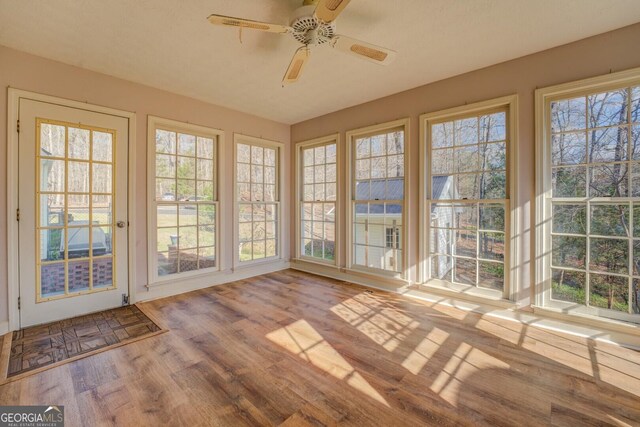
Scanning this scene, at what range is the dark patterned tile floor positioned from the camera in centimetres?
211

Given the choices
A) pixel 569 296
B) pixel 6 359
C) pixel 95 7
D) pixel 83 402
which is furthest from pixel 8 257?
pixel 569 296

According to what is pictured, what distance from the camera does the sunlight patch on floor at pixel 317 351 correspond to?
1829 millimetres

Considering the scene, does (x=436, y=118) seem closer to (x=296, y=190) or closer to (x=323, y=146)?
(x=323, y=146)

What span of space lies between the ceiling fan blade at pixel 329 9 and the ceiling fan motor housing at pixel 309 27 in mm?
106

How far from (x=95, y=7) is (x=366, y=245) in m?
3.75

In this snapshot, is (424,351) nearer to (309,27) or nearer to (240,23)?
(309,27)

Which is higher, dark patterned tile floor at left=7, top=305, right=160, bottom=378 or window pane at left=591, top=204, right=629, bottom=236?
window pane at left=591, top=204, right=629, bottom=236

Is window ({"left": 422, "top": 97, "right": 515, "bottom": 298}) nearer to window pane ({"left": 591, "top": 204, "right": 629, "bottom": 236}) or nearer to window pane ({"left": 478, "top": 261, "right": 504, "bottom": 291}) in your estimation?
window pane ({"left": 478, "top": 261, "right": 504, "bottom": 291})

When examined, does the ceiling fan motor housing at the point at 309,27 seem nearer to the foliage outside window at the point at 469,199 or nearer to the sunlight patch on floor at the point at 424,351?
the foliage outside window at the point at 469,199

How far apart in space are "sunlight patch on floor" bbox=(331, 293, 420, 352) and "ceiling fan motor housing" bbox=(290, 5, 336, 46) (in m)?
2.51

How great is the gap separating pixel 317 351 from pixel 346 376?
1.25 feet

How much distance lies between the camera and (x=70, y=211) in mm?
2879

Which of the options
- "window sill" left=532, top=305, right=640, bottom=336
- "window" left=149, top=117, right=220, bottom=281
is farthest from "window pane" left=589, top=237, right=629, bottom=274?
"window" left=149, top=117, right=220, bottom=281

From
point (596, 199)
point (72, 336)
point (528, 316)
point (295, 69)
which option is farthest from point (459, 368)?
point (72, 336)
